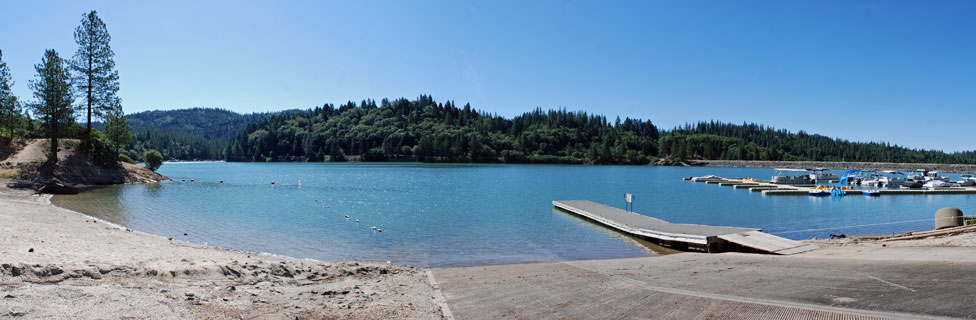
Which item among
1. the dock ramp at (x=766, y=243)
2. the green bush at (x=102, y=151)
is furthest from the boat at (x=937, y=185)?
the green bush at (x=102, y=151)

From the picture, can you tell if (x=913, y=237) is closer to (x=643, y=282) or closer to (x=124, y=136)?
(x=643, y=282)

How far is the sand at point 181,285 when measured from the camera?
7070 mm

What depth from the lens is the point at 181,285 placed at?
9172 millimetres

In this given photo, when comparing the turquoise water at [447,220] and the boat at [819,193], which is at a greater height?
the boat at [819,193]

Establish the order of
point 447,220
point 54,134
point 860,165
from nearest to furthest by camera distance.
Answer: point 447,220 < point 54,134 < point 860,165

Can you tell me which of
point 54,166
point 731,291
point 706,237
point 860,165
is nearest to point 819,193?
point 706,237

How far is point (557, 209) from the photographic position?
34.0m

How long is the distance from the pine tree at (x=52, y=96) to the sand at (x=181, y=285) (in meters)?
37.6

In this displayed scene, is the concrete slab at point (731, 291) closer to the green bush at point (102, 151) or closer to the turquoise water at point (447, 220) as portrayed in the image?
the turquoise water at point (447, 220)

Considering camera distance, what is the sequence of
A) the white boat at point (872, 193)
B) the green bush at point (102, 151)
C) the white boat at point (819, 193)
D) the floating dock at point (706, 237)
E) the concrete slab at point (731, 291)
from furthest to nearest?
the green bush at point (102, 151) → the white boat at point (872, 193) → the white boat at point (819, 193) → the floating dock at point (706, 237) → the concrete slab at point (731, 291)

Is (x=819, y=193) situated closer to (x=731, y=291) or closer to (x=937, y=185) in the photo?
(x=937, y=185)

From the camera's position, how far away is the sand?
23.2ft

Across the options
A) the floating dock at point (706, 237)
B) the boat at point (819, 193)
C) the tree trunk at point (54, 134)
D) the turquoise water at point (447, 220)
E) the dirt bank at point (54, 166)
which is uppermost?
the tree trunk at point (54, 134)

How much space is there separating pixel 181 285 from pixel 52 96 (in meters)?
48.4
